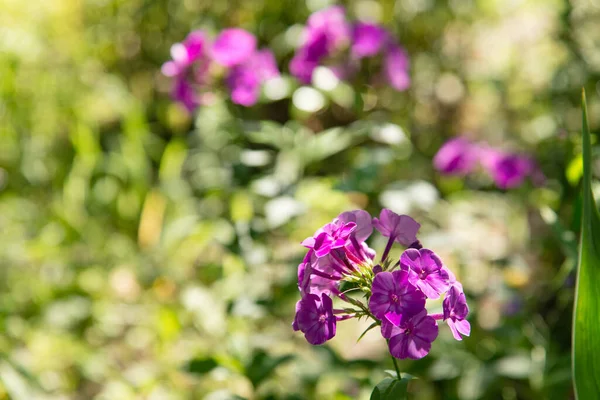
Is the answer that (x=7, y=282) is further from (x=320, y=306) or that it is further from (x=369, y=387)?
(x=320, y=306)

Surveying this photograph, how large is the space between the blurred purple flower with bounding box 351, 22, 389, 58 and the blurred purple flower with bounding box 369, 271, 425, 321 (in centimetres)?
100

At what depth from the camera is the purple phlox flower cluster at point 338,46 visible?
1624 mm

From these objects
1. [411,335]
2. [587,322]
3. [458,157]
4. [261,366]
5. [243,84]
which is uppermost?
[243,84]

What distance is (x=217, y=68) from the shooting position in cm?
165

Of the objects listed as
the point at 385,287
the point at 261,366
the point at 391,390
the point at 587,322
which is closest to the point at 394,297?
the point at 385,287

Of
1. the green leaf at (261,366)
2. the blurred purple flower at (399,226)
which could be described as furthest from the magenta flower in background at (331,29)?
the blurred purple flower at (399,226)

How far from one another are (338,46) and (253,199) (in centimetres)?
47

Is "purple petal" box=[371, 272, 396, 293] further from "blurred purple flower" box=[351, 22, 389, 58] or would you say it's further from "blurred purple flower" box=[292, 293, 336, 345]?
"blurred purple flower" box=[351, 22, 389, 58]

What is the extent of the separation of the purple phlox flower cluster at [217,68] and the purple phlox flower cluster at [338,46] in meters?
0.11

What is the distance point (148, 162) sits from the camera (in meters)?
2.64

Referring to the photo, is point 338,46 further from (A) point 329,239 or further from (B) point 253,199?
(A) point 329,239

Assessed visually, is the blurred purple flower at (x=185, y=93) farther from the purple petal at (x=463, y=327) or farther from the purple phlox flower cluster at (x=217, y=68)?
the purple petal at (x=463, y=327)

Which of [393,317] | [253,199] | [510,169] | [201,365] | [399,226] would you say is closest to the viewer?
[393,317]

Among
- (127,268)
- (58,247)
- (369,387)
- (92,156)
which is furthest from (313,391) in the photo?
(92,156)
